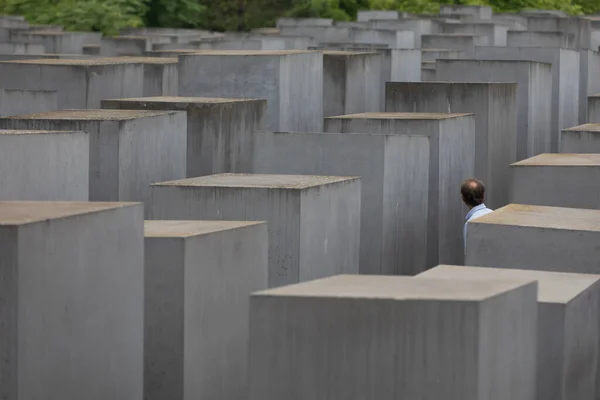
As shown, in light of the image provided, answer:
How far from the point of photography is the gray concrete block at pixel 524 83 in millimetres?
17422

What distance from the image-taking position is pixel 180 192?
9.61 metres

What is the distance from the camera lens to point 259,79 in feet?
48.2

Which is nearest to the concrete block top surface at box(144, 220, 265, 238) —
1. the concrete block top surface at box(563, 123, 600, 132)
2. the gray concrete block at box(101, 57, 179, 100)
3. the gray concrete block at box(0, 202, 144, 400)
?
the gray concrete block at box(0, 202, 144, 400)

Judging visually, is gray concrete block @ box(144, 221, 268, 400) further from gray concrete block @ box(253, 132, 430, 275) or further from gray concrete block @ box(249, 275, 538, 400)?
gray concrete block @ box(253, 132, 430, 275)

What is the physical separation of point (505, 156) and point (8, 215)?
384 inches

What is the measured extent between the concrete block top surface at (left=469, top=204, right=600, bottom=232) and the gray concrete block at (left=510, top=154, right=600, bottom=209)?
3.66ft

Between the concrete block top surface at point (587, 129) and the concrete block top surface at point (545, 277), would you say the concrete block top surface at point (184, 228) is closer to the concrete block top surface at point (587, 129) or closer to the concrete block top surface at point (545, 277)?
the concrete block top surface at point (545, 277)

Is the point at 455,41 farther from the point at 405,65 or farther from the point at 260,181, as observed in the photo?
the point at 260,181

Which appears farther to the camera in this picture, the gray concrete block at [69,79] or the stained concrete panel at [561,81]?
the stained concrete panel at [561,81]

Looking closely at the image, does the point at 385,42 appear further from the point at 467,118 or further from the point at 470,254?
the point at 470,254

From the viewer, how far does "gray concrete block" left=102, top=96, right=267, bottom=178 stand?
12703mm

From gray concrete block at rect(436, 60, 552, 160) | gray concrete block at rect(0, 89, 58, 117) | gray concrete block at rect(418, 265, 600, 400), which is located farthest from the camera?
gray concrete block at rect(436, 60, 552, 160)

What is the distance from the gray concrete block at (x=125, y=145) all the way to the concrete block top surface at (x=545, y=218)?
10.6 feet

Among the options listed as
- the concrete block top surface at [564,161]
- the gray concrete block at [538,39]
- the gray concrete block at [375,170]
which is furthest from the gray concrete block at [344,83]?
the gray concrete block at [538,39]
